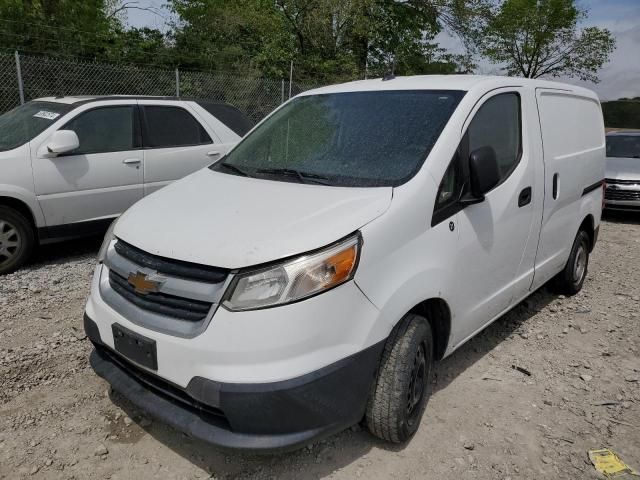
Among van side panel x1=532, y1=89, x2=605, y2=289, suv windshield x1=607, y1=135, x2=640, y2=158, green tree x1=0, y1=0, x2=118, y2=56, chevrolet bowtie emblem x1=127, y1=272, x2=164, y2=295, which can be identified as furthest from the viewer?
green tree x1=0, y1=0, x2=118, y2=56

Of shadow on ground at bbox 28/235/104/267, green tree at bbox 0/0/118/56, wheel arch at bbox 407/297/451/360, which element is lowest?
shadow on ground at bbox 28/235/104/267

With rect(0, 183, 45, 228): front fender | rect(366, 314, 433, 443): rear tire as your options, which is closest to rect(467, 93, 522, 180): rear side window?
rect(366, 314, 433, 443): rear tire

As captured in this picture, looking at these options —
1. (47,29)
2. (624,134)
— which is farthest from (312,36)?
(624,134)

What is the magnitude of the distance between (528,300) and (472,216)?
2333 millimetres

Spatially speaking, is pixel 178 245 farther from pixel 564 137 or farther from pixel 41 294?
pixel 564 137

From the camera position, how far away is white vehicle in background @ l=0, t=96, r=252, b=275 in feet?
16.6

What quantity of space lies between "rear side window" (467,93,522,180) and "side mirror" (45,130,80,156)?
3.85 metres

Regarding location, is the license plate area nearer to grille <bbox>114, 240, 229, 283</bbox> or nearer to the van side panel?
grille <bbox>114, 240, 229, 283</bbox>

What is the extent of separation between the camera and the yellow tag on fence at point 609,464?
263 cm

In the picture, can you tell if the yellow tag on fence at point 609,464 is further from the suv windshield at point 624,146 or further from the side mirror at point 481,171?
the suv windshield at point 624,146

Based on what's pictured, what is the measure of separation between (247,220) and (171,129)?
158 inches

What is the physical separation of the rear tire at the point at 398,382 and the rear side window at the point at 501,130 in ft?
3.59

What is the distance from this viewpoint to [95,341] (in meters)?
2.72

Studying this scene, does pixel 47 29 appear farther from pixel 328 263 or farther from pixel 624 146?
pixel 328 263
